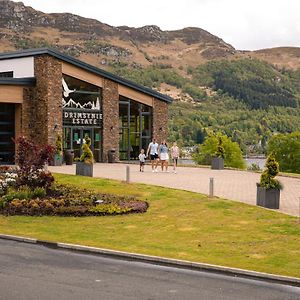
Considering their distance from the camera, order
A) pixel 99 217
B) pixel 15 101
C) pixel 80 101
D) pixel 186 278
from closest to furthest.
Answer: pixel 186 278 → pixel 99 217 → pixel 15 101 → pixel 80 101

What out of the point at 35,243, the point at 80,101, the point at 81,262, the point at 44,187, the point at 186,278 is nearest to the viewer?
the point at 186,278

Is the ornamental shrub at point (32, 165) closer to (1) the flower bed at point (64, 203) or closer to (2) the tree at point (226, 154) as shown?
(1) the flower bed at point (64, 203)

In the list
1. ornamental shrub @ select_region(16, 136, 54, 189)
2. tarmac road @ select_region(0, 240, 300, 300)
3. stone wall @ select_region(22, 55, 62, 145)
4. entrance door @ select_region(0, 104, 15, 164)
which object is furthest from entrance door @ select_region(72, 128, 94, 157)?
tarmac road @ select_region(0, 240, 300, 300)

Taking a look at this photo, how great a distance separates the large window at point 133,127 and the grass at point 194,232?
23188 millimetres

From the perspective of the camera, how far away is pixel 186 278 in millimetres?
10719

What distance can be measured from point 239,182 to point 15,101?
54.6 feet

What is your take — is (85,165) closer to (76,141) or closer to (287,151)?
(76,141)

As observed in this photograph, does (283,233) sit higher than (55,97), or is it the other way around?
(55,97)

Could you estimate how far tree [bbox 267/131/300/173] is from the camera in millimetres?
76062

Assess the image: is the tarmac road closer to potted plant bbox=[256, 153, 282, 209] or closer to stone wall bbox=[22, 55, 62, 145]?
potted plant bbox=[256, 153, 282, 209]

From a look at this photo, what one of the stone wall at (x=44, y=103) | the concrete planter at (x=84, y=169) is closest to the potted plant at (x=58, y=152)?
the stone wall at (x=44, y=103)

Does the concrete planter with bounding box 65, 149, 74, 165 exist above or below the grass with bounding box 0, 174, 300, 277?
above

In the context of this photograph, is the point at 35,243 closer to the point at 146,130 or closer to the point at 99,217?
the point at 99,217

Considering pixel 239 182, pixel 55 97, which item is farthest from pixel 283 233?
pixel 55 97
